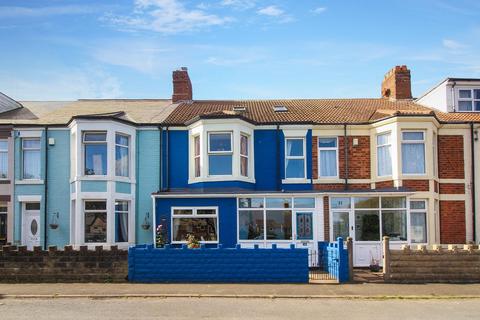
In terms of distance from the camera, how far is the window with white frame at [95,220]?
2206 cm

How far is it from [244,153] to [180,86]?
6444 millimetres

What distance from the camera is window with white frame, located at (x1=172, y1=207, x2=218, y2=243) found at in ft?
72.0

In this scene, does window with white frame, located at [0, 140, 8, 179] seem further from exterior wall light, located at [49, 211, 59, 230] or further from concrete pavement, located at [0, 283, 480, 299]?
concrete pavement, located at [0, 283, 480, 299]

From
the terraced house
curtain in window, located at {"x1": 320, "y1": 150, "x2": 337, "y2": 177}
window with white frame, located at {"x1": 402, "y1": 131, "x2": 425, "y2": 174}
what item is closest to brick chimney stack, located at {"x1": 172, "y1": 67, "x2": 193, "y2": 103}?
the terraced house

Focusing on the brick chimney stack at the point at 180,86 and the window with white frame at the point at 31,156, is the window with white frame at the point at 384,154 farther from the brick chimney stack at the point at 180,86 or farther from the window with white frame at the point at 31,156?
the window with white frame at the point at 31,156

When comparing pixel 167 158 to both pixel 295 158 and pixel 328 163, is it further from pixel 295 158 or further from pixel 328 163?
pixel 328 163

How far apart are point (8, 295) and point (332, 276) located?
9.27 meters

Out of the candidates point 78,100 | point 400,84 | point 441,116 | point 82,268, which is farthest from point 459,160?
point 78,100

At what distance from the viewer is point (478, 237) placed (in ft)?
75.9

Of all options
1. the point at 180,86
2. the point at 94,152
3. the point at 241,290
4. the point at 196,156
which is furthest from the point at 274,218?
the point at 180,86

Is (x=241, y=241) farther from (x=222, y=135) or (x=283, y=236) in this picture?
(x=222, y=135)

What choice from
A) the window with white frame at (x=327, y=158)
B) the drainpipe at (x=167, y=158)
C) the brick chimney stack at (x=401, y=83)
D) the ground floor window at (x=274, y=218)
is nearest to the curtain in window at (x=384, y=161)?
the window with white frame at (x=327, y=158)

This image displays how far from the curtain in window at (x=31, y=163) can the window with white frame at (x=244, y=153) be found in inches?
317

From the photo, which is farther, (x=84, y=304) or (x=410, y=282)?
(x=410, y=282)
